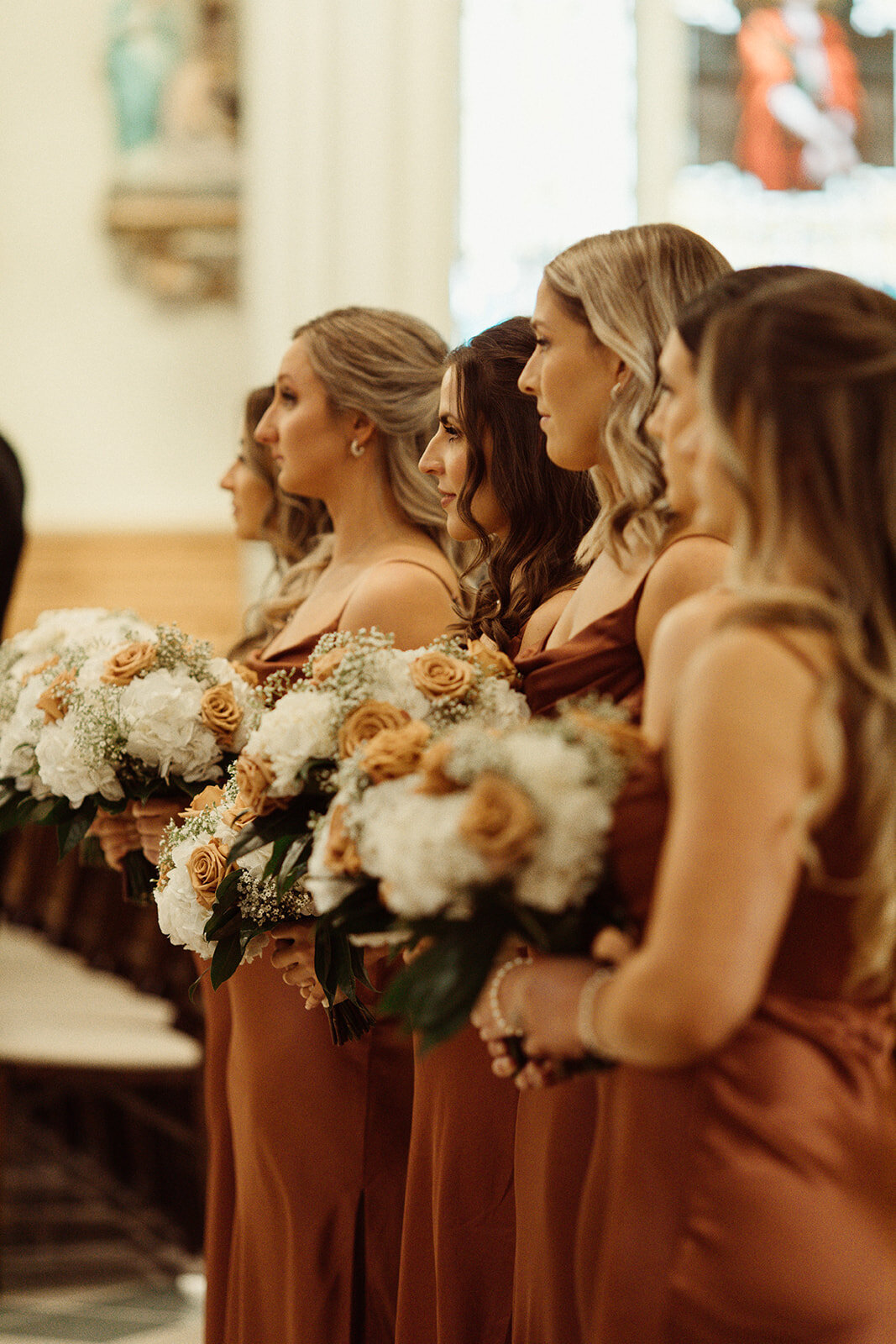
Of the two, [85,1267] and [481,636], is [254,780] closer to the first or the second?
[481,636]

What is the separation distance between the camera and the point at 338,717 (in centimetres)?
197

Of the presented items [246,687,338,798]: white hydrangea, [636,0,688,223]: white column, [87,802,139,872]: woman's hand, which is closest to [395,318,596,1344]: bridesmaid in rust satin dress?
[246,687,338,798]: white hydrangea

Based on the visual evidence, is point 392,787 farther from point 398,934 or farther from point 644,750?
point 644,750

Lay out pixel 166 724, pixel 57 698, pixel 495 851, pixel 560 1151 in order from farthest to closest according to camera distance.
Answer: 1. pixel 57 698
2. pixel 166 724
3. pixel 560 1151
4. pixel 495 851

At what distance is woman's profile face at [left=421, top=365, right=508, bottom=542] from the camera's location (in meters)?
2.40

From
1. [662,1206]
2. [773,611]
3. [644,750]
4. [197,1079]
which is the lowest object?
[197,1079]

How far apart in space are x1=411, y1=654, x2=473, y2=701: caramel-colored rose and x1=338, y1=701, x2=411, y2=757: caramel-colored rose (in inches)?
3.4

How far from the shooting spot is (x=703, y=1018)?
1.32m

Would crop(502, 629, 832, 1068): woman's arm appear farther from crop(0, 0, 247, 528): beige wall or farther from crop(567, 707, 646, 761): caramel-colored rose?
crop(0, 0, 247, 528): beige wall

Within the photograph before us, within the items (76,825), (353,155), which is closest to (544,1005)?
(76,825)

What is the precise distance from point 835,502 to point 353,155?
4.95m

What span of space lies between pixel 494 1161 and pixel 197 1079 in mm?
1878

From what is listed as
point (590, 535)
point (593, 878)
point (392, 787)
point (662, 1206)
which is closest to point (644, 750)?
point (593, 878)

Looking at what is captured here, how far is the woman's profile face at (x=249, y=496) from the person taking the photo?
3.46 meters
